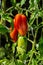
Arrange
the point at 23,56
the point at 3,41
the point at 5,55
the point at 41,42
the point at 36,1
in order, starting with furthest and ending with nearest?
the point at 3,41, the point at 5,55, the point at 23,56, the point at 36,1, the point at 41,42

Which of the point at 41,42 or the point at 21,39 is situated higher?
the point at 41,42

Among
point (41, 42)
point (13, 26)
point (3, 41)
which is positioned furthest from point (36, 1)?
point (3, 41)

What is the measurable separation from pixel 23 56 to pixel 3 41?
1626mm

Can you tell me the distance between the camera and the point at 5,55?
192 centimetres

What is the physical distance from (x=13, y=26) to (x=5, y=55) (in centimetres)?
64

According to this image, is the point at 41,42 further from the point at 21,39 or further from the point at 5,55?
the point at 5,55

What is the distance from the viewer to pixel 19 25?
1304 mm

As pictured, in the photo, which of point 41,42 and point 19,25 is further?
point 19,25

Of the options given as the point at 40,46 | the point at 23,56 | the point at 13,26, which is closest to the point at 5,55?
the point at 23,56

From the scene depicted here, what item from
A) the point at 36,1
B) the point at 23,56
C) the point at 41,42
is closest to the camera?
the point at 41,42

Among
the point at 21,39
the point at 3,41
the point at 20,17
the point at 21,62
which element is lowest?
the point at 3,41

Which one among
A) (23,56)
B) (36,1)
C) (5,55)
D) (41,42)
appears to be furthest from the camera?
(5,55)

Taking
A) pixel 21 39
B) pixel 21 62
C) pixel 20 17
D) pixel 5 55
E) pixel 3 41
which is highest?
pixel 20 17

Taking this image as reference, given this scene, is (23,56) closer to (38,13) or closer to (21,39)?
(21,39)
